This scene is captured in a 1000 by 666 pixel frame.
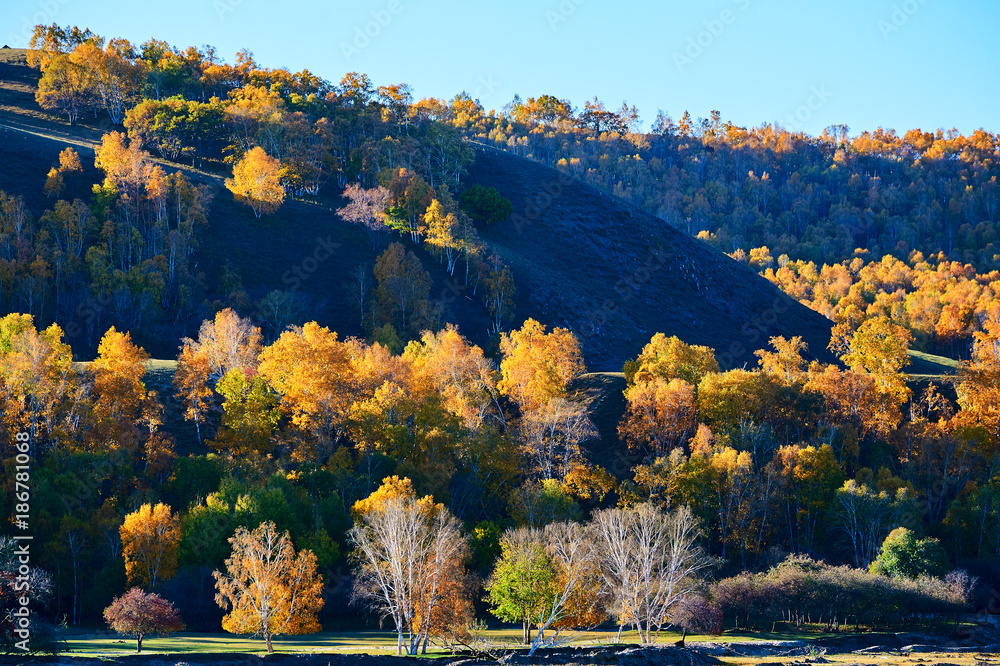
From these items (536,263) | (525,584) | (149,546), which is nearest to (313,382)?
(149,546)

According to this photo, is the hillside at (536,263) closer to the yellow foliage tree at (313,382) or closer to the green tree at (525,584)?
the yellow foliage tree at (313,382)

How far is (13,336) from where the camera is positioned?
245ft

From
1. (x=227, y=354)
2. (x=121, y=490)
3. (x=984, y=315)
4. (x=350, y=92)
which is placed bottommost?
(x=121, y=490)

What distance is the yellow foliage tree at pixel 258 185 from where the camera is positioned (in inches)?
4975

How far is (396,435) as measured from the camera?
76500 mm

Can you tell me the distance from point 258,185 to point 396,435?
211 feet

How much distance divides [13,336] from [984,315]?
153092 millimetres

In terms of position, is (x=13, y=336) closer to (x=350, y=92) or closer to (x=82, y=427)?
(x=82, y=427)

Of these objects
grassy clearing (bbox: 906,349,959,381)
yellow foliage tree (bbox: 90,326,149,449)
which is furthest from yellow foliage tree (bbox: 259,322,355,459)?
grassy clearing (bbox: 906,349,959,381)

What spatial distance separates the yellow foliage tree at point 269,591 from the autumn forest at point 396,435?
0.26 meters

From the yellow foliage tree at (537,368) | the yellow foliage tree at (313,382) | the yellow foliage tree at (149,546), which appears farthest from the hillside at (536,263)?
the yellow foliage tree at (149,546)

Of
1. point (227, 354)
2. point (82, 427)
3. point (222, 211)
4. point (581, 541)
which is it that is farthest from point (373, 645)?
point (222, 211)

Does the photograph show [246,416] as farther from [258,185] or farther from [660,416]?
[258,185]

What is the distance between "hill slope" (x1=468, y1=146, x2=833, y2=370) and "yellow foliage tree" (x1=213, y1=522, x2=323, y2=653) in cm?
6637
